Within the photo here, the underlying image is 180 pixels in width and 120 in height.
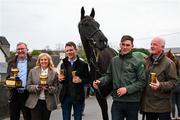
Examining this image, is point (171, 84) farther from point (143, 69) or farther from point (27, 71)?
point (27, 71)

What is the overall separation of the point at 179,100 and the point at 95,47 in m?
5.51

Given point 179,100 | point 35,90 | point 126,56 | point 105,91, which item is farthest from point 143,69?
point 179,100

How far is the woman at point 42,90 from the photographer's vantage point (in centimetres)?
746

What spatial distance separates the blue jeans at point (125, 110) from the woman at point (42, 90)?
1439 mm

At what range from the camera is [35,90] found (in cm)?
737

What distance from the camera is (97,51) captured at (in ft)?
25.5

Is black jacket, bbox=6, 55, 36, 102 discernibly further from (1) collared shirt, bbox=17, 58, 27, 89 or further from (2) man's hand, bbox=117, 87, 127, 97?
(2) man's hand, bbox=117, 87, 127, 97

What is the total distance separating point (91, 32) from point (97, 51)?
418mm

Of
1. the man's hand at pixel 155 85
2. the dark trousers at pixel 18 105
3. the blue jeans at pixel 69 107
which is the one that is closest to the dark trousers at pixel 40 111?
the blue jeans at pixel 69 107

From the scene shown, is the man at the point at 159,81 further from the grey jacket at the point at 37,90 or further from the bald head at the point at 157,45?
the grey jacket at the point at 37,90

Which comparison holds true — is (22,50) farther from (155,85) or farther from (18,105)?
(155,85)

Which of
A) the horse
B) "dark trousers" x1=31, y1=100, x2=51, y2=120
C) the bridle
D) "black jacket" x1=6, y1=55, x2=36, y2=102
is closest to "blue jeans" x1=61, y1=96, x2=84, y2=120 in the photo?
"dark trousers" x1=31, y1=100, x2=51, y2=120

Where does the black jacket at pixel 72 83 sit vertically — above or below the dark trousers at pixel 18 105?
above

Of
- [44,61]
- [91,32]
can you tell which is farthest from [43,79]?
[91,32]
